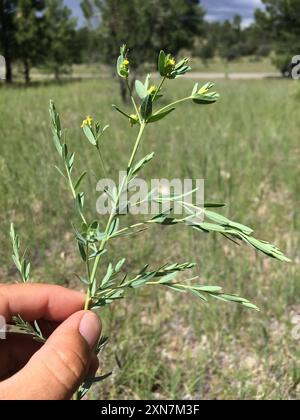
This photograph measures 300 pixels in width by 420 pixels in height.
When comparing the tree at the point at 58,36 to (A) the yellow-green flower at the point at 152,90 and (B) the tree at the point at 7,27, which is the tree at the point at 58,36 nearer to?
(B) the tree at the point at 7,27

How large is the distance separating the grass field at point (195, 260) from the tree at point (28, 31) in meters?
Answer: 19.9

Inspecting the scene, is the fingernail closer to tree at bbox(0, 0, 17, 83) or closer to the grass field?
the grass field

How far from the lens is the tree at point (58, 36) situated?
2557 cm

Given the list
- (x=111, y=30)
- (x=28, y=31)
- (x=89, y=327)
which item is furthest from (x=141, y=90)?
(x=28, y=31)

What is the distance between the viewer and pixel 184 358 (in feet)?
6.84

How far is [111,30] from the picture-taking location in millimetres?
11367

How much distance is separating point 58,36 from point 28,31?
5178 millimetres

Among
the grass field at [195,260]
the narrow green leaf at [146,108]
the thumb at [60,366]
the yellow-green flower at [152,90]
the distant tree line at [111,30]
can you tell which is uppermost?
the distant tree line at [111,30]

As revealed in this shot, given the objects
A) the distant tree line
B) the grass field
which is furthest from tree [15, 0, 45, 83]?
the grass field

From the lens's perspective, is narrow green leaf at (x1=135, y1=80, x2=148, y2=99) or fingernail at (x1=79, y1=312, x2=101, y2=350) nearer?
narrow green leaf at (x1=135, y1=80, x2=148, y2=99)

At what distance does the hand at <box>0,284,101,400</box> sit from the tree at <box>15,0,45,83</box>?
2366cm

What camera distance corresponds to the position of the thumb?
0.88 metres

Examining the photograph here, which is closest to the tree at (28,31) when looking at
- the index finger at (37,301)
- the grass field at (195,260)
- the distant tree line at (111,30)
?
the distant tree line at (111,30)
